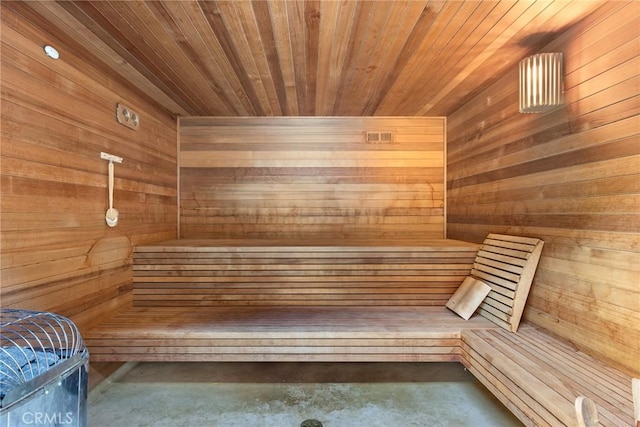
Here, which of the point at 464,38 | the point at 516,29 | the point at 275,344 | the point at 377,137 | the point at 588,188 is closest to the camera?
the point at 588,188

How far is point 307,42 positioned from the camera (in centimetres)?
195

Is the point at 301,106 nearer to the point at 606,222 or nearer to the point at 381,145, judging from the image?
the point at 381,145

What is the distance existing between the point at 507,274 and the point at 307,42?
2108mm

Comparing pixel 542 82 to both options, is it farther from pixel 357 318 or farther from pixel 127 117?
pixel 127 117

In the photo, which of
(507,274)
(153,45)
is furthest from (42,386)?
(507,274)

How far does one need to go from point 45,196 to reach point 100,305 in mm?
893

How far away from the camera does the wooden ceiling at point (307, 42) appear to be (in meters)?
1.64

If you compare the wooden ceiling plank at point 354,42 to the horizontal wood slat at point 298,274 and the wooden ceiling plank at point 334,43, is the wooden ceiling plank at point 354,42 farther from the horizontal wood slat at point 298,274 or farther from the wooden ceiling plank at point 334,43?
the horizontal wood slat at point 298,274

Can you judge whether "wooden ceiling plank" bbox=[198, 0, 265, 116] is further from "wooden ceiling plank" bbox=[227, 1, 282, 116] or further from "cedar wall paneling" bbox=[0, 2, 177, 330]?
"cedar wall paneling" bbox=[0, 2, 177, 330]

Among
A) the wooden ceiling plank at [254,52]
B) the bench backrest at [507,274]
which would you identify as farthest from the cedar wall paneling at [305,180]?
the bench backrest at [507,274]

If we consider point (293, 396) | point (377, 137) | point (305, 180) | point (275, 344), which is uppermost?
point (377, 137)

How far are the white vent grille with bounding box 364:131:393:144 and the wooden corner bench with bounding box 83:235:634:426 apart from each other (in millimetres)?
1493

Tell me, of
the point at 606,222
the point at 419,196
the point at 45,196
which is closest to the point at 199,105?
the point at 45,196

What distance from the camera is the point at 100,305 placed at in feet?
7.20
